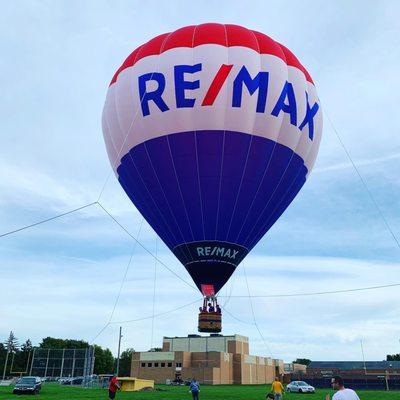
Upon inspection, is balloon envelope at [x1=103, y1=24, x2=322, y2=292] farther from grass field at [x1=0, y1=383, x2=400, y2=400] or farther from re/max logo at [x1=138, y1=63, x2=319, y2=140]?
grass field at [x1=0, y1=383, x2=400, y2=400]

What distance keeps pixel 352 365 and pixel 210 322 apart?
95390 mm

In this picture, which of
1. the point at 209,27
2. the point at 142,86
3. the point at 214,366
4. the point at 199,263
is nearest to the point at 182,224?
the point at 199,263

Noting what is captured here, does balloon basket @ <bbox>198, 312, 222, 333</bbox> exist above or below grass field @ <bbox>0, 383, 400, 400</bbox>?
above

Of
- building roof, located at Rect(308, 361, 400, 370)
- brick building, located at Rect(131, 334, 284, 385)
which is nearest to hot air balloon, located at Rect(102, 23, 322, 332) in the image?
brick building, located at Rect(131, 334, 284, 385)

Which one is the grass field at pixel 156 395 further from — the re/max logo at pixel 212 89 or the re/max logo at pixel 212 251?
the re/max logo at pixel 212 89

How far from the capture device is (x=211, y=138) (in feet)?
71.1

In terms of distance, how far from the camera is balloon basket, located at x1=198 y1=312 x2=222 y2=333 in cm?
2089

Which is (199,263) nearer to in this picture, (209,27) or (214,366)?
(209,27)

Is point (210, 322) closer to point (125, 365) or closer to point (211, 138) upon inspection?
point (211, 138)

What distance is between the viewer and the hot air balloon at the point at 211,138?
21.5 meters

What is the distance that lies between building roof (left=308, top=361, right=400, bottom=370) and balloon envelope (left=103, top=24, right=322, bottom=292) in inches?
3559

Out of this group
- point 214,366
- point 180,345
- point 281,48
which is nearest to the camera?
point 281,48

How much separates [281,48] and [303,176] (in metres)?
6.51

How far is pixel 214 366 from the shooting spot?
3147 inches
